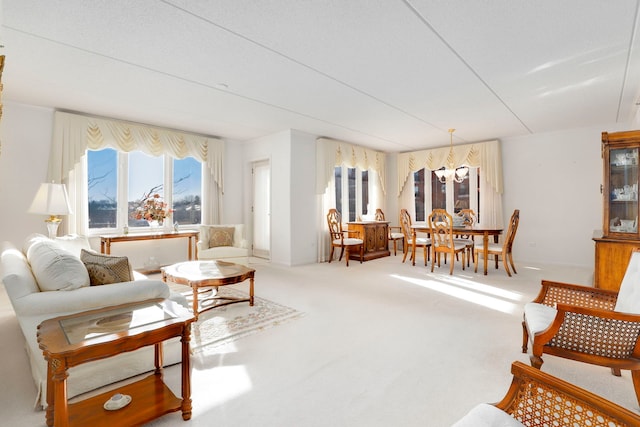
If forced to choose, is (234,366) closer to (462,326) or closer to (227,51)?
(462,326)

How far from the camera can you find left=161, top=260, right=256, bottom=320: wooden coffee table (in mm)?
3068

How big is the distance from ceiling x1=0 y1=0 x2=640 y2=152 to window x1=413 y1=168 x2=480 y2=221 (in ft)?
7.19

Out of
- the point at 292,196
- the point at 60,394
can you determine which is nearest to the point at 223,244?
the point at 292,196

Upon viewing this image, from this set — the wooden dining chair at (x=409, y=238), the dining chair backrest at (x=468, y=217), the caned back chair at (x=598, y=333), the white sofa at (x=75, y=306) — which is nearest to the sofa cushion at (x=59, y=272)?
the white sofa at (x=75, y=306)

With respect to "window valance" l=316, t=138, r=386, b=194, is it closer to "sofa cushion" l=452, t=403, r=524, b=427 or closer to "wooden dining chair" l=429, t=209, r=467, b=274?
"wooden dining chair" l=429, t=209, r=467, b=274

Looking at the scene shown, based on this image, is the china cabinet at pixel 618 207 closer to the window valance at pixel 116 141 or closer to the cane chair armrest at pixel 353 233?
the cane chair armrest at pixel 353 233

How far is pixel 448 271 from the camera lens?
5.51m

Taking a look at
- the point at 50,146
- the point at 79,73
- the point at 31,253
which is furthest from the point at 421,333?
the point at 50,146

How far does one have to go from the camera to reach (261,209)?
6797 millimetres

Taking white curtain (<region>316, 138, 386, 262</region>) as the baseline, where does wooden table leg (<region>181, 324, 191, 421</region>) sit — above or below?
below

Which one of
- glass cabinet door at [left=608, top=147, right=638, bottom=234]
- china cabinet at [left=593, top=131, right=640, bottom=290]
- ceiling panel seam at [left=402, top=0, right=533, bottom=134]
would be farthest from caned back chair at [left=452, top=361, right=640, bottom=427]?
glass cabinet door at [left=608, top=147, right=638, bottom=234]

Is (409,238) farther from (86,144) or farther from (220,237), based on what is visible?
(86,144)

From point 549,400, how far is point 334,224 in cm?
545

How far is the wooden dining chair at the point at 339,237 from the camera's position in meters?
6.08
